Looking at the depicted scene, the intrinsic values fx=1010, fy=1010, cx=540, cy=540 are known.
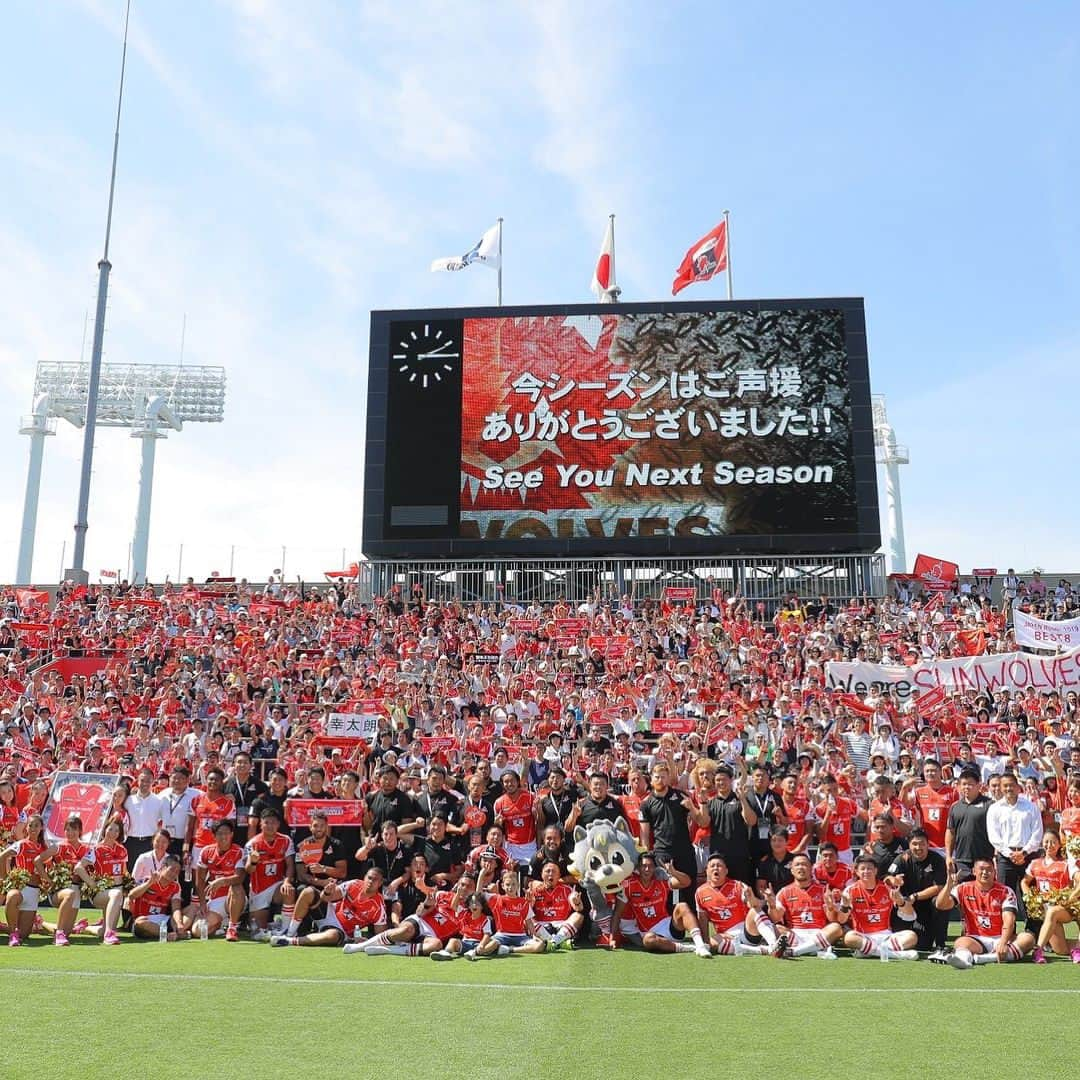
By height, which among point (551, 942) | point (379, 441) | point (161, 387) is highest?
point (161, 387)

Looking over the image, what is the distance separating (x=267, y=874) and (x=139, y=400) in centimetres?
4259

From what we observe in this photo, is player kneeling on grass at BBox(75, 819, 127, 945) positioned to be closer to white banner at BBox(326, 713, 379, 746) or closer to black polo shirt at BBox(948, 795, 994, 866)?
white banner at BBox(326, 713, 379, 746)

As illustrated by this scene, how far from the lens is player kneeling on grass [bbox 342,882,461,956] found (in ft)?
27.4

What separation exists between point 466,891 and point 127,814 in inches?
153

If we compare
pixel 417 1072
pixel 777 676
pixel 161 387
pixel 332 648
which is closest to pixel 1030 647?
pixel 777 676

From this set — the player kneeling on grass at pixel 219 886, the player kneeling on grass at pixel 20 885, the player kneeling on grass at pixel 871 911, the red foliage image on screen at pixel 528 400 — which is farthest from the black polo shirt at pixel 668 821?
the red foliage image on screen at pixel 528 400

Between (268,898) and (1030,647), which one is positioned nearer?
(268,898)

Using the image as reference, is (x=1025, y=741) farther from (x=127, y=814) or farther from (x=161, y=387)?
(x=161, y=387)

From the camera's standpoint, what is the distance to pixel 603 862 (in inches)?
329

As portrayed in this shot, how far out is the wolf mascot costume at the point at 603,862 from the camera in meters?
8.34

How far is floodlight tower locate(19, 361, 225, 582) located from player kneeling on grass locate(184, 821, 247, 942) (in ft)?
121

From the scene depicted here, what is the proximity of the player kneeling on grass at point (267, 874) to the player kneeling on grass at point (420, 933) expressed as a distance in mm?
1032

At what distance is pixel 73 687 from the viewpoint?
1738 cm

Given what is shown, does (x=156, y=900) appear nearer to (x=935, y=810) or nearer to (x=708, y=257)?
(x=935, y=810)
